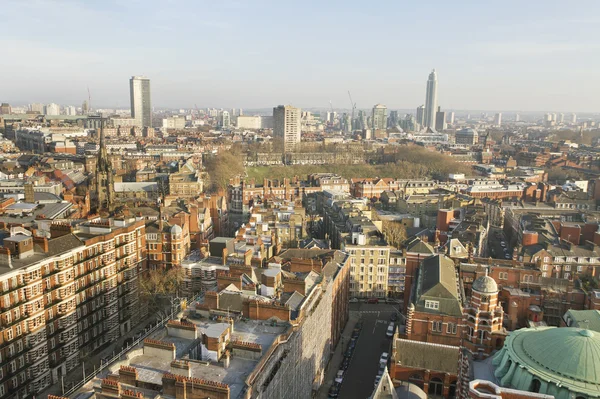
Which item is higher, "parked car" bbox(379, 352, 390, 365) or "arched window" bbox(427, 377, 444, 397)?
"arched window" bbox(427, 377, 444, 397)

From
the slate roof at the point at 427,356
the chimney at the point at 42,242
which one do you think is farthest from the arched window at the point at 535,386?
the chimney at the point at 42,242

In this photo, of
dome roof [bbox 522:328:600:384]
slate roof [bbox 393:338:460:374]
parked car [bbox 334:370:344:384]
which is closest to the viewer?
dome roof [bbox 522:328:600:384]

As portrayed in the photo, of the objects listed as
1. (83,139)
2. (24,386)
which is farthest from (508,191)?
(83,139)

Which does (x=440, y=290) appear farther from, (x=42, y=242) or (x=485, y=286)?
(x=42, y=242)

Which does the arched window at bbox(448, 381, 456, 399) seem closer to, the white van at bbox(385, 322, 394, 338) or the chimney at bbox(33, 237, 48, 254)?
the white van at bbox(385, 322, 394, 338)

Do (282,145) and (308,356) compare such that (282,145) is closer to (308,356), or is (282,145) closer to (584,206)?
(584,206)

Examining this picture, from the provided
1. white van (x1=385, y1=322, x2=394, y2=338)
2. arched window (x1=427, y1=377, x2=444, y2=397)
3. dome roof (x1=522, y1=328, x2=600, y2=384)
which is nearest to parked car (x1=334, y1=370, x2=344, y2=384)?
arched window (x1=427, y1=377, x2=444, y2=397)

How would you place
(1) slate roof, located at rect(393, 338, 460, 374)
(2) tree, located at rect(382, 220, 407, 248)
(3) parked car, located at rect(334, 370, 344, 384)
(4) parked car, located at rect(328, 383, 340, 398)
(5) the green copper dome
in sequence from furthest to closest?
(2) tree, located at rect(382, 220, 407, 248) < (3) parked car, located at rect(334, 370, 344, 384) < (4) parked car, located at rect(328, 383, 340, 398) < (1) slate roof, located at rect(393, 338, 460, 374) < (5) the green copper dome
